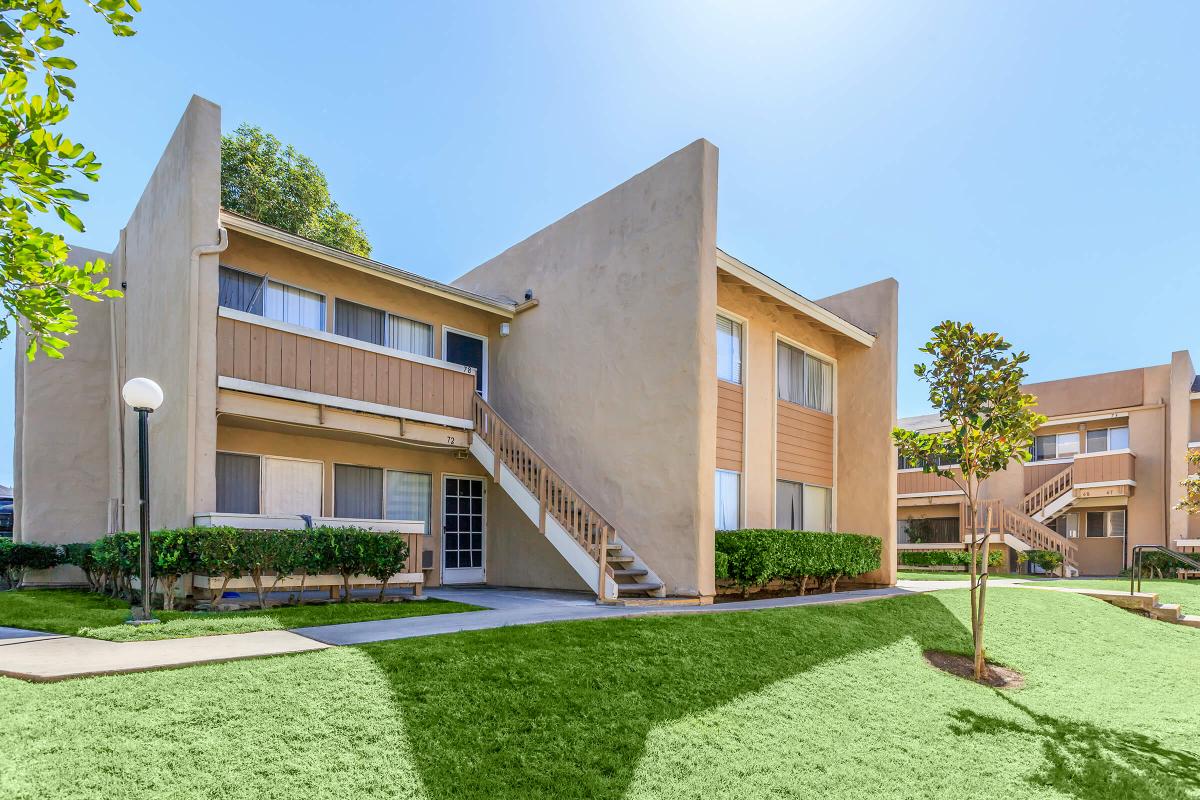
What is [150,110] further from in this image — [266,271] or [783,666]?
[783,666]

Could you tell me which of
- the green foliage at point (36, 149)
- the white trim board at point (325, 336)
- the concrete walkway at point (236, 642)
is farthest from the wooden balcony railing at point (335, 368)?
the green foliage at point (36, 149)

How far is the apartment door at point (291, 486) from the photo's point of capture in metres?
11.8

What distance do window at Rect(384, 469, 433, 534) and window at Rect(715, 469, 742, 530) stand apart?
5712 millimetres

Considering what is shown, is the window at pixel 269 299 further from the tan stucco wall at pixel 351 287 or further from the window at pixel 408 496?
the window at pixel 408 496

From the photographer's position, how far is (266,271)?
11.6 metres

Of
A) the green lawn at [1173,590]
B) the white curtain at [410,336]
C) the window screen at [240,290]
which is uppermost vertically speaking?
the window screen at [240,290]

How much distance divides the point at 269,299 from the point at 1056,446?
27.6m

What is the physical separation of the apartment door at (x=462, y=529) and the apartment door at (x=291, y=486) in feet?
8.80

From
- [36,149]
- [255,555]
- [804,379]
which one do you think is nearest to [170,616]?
[255,555]

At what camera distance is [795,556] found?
1241cm

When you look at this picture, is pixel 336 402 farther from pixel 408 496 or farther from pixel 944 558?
pixel 944 558

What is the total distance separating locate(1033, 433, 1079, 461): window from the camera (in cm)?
2569

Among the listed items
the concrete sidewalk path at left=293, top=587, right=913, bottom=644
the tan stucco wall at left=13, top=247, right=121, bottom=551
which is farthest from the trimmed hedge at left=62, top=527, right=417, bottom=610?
the tan stucco wall at left=13, top=247, right=121, bottom=551

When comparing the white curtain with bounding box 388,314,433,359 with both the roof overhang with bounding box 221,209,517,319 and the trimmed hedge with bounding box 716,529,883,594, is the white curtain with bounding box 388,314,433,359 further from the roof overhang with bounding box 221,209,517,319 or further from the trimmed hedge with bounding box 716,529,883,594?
the trimmed hedge with bounding box 716,529,883,594
